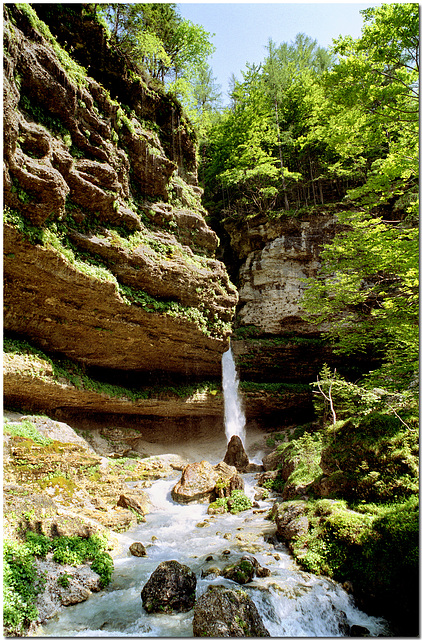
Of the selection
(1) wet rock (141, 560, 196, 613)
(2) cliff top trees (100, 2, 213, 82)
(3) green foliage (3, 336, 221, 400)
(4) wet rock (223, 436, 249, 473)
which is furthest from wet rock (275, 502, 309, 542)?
(2) cliff top trees (100, 2, 213, 82)

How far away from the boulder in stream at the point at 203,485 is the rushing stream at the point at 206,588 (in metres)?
2.02

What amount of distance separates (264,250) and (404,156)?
542 inches

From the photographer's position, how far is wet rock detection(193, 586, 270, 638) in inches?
175

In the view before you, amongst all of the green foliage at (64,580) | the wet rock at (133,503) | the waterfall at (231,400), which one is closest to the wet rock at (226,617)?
the green foliage at (64,580)

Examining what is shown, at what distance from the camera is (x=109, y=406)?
622 inches

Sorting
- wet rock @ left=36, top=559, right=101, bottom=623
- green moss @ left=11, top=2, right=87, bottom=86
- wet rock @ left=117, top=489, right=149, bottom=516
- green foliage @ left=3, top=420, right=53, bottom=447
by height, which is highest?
green moss @ left=11, top=2, right=87, bottom=86

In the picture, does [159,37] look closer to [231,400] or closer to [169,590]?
[231,400]

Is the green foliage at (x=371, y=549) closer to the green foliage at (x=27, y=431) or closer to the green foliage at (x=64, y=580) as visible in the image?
the green foliage at (x=64, y=580)

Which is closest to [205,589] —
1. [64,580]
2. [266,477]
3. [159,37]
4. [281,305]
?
[64,580]

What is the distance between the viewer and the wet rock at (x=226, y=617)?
4438mm

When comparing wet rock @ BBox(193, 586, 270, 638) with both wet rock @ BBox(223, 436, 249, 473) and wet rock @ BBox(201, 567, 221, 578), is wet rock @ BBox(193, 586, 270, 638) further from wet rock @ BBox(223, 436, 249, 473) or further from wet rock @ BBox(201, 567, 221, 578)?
wet rock @ BBox(223, 436, 249, 473)

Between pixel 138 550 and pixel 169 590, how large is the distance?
217cm

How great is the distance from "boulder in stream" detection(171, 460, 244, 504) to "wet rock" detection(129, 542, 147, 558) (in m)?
3.68

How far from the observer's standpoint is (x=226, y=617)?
14.9 feet
